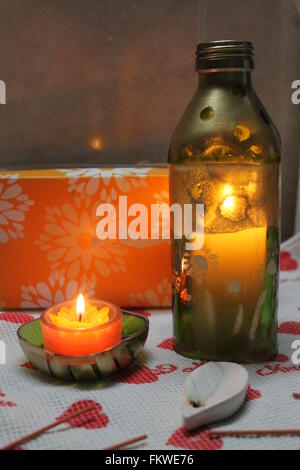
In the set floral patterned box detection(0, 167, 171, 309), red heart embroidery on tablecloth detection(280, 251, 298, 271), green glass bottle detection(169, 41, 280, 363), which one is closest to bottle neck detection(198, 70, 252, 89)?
green glass bottle detection(169, 41, 280, 363)

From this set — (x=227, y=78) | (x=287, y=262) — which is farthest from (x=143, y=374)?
(x=287, y=262)

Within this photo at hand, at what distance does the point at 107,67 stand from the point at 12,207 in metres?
0.25

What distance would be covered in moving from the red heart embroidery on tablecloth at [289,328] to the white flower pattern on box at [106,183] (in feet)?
0.76

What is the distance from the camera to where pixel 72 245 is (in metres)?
0.67

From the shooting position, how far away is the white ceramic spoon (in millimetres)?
425

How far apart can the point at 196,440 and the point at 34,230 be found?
0.35m

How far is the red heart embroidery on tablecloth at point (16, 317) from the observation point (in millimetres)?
653

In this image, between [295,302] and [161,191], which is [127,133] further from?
[295,302]

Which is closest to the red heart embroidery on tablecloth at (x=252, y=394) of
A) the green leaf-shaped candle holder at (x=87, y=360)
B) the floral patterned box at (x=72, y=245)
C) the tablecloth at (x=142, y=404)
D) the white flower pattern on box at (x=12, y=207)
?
the tablecloth at (x=142, y=404)

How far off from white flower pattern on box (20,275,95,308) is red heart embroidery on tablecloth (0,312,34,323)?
0.06ft

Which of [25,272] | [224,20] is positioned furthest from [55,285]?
[224,20]

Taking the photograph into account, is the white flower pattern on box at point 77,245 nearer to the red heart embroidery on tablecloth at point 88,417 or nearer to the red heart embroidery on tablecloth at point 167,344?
the red heart embroidery on tablecloth at point 167,344

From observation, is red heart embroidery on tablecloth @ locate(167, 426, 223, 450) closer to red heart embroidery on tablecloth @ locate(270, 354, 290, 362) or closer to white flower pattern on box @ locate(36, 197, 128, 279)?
red heart embroidery on tablecloth @ locate(270, 354, 290, 362)

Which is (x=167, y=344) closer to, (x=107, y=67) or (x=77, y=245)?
(x=77, y=245)
